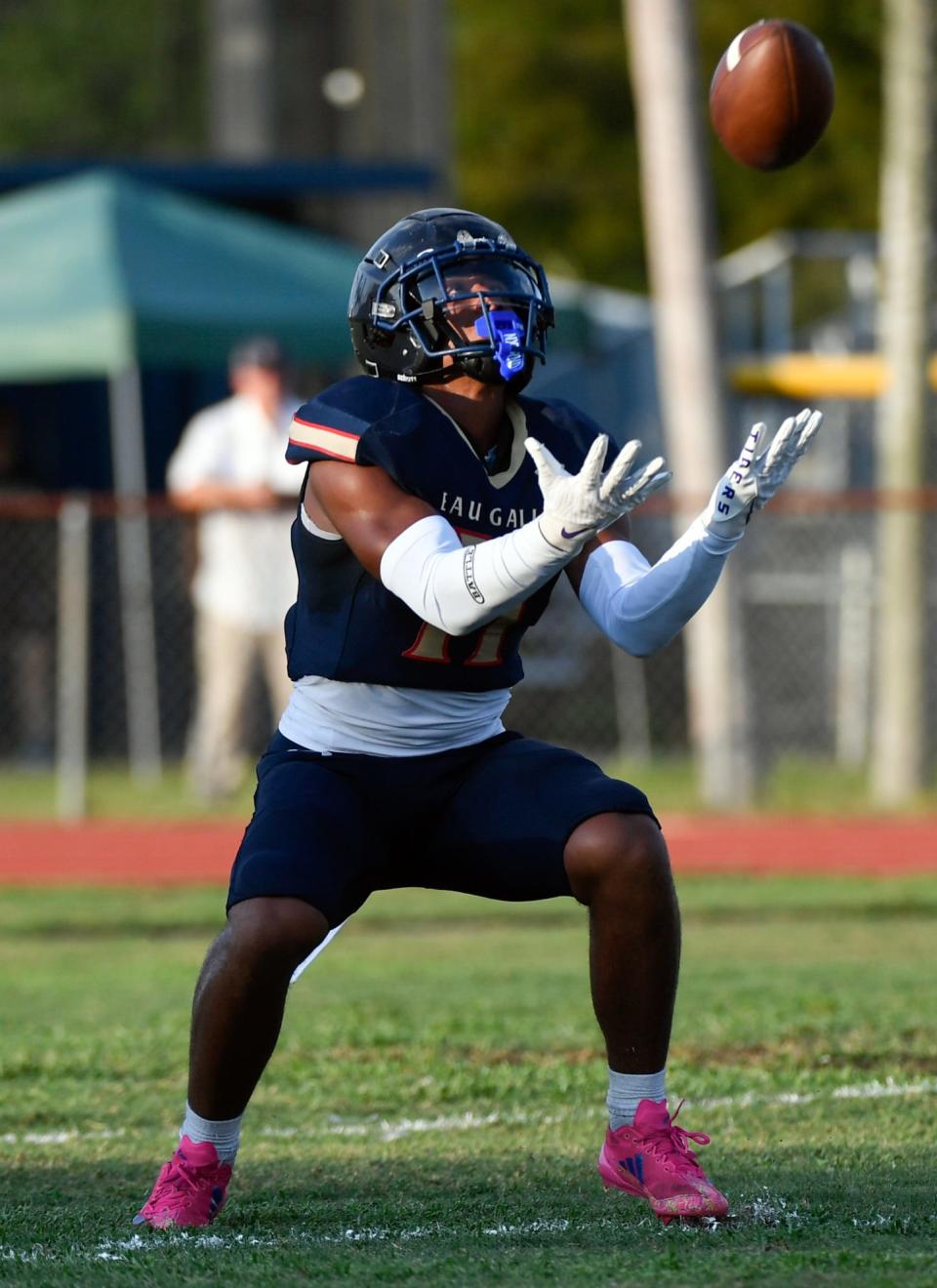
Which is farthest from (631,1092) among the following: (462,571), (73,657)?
(73,657)

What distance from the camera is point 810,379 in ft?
53.9

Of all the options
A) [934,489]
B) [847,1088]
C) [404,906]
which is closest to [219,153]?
[934,489]

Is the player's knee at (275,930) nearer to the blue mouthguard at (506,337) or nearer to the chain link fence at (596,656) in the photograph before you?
the blue mouthguard at (506,337)

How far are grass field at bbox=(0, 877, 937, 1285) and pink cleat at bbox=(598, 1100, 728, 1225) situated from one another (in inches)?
2.6

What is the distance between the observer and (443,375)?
4.60m

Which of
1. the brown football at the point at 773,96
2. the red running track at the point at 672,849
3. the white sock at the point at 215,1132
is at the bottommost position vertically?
the red running track at the point at 672,849

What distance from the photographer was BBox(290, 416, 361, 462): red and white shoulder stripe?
4383 mm

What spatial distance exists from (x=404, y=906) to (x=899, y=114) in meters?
5.93

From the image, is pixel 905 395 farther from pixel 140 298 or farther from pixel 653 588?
pixel 653 588

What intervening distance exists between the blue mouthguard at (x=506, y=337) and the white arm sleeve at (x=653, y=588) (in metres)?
0.43

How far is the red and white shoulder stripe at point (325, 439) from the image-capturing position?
4.38 metres

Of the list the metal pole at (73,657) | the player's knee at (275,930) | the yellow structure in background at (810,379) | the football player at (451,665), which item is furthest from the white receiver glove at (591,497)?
the yellow structure in background at (810,379)

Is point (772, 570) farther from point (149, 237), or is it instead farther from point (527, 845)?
point (527, 845)

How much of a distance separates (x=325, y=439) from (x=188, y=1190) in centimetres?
150
